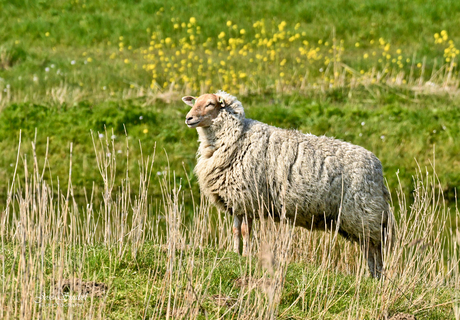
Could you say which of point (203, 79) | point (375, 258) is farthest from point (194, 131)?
point (375, 258)

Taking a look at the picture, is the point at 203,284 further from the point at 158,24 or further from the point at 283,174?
the point at 158,24

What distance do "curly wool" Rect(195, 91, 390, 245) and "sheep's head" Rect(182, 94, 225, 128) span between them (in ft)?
0.19

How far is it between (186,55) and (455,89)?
6.96 meters

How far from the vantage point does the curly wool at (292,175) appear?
579 centimetres

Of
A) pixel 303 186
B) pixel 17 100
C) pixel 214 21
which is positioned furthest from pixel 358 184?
pixel 214 21

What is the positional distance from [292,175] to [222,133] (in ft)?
2.63

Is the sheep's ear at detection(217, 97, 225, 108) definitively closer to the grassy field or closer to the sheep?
the sheep

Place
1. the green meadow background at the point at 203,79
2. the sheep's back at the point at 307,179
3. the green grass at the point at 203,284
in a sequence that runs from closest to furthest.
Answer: the green grass at the point at 203,284 < the sheep's back at the point at 307,179 < the green meadow background at the point at 203,79

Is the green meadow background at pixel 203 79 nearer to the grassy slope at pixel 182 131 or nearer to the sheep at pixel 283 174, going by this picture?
the grassy slope at pixel 182 131

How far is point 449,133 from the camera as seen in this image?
11750mm

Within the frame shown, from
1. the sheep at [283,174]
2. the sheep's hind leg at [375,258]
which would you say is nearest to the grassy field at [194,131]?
the sheep's hind leg at [375,258]

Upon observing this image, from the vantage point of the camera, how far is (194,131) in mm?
11680

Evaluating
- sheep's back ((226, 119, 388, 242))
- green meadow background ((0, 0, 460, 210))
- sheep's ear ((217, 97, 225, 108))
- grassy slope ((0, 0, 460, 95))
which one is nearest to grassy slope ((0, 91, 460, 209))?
green meadow background ((0, 0, 460, 210))

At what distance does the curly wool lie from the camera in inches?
228
